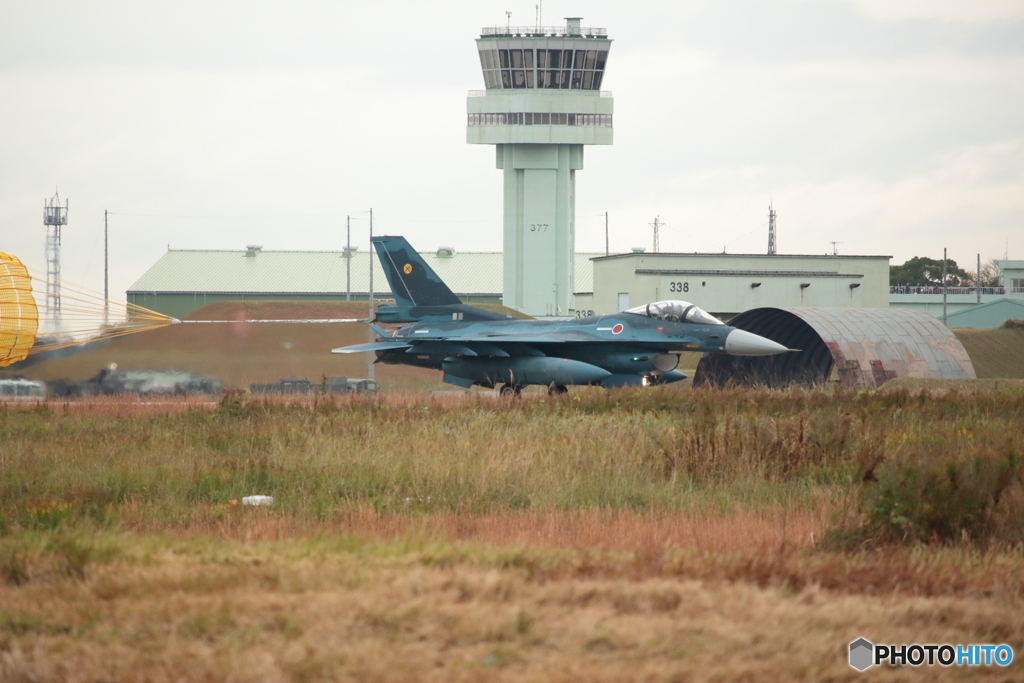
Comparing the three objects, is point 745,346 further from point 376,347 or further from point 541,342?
point 376,347

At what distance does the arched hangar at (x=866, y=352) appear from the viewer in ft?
82.6

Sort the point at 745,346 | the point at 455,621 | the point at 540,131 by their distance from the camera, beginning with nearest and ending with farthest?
A: 1. the point at 455,621
2. the point at 745,346
3. the point at 540,131

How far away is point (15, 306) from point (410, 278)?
32.4ft

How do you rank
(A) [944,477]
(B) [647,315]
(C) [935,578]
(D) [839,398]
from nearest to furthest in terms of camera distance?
(C) [935,578] < (A) [944,477] < (D) [839,398] < (B) [647,315]

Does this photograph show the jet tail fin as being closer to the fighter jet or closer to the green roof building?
the fighter jet

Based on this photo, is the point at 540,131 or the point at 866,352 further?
the point at 540,131

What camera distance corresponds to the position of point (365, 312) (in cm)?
5178

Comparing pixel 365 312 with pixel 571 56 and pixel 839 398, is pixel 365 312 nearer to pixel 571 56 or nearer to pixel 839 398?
pixel 571 56

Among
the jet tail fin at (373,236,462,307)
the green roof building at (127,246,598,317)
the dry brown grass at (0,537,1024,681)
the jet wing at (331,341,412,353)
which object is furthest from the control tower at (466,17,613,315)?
the dry brown grass at (0,537,1024,681)

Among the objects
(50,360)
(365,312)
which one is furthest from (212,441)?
(365,312)

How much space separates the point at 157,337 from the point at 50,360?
2.87 m
